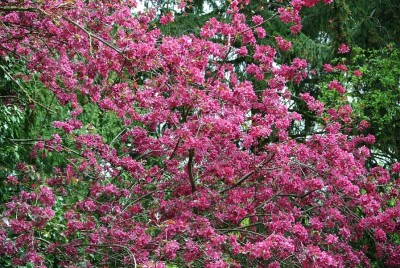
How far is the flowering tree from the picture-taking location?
392cm

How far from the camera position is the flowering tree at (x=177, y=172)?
3918 mm

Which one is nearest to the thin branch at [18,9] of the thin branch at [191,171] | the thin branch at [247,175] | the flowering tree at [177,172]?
the flowering tree at [177,172]

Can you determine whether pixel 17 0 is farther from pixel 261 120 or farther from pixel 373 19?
pixel 373 19

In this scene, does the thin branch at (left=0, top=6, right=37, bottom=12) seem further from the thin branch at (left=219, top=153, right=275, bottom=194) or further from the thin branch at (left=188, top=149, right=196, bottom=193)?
the thin branch at (left=219, top=153, right=275, bottom=194)

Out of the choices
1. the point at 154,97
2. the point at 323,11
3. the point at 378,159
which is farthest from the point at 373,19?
the point at 154,97

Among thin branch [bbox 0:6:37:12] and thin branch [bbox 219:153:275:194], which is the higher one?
thin branch [bbox 0:6:37:12]

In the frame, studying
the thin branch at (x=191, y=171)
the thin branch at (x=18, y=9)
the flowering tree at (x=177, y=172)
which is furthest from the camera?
the thin branch at (x=191, y=171)

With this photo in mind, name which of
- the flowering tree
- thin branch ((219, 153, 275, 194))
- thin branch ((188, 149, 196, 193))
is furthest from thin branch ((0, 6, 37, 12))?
thin branch ((219, 153, 275, 194))

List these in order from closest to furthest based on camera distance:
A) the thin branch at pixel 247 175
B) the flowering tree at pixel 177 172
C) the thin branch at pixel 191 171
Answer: the flowering tree at pixel 177 172
the thin branch at pixel 191 171
the thin branch at pixel 247 175

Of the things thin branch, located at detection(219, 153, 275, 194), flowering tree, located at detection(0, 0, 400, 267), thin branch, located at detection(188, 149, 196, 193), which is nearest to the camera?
flowering tree, located at detection(0, 0, 400, 267)

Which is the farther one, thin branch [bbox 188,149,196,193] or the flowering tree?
thin branch [bbox 188,149,196,193]

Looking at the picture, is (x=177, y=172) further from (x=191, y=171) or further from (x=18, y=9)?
(x=18, y=9)

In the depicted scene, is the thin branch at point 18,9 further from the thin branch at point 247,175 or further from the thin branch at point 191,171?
the thin branch at point 247,175

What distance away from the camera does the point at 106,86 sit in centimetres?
423
